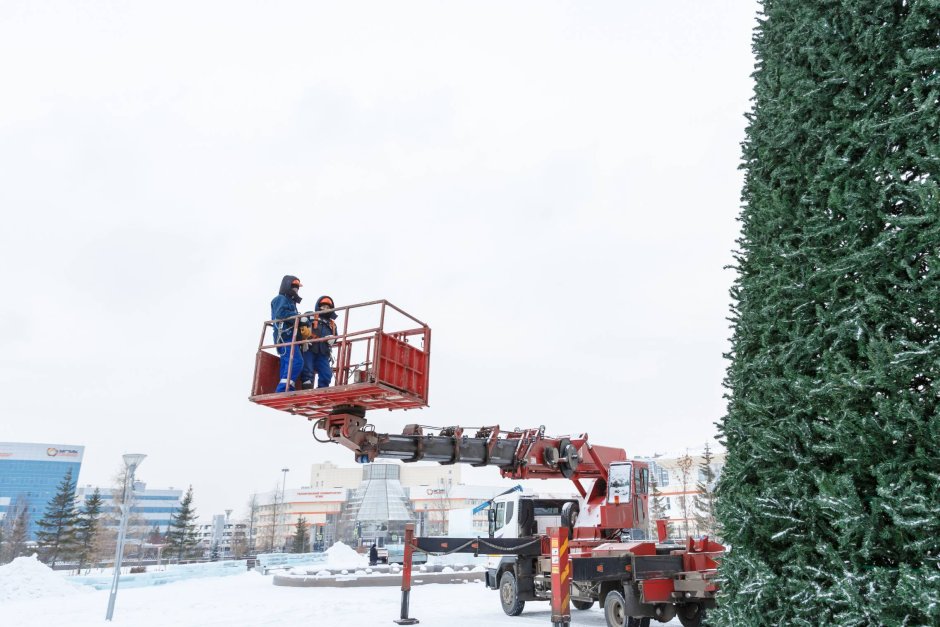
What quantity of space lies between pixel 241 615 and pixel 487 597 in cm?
788

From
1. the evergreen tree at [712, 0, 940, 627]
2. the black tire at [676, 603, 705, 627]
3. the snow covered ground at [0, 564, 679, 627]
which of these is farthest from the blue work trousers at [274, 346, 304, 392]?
the black tire at [676, 603, 705, 627]

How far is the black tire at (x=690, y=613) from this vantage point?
12.1m

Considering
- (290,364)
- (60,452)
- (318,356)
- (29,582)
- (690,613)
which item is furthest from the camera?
(60,452)

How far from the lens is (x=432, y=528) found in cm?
9700

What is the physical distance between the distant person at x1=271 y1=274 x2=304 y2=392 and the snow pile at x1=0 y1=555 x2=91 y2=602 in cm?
1530

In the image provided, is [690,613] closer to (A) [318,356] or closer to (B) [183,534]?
(A) [318,356]

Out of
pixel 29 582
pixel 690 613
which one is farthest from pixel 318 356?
pixel 29 582

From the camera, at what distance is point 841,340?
138 inches

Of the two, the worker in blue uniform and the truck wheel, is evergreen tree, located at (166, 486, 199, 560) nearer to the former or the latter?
the truck wheel

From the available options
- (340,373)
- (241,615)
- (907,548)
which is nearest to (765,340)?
(907,548)

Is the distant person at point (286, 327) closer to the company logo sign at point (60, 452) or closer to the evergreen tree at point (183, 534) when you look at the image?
the evergreen tree at point (183, 534)

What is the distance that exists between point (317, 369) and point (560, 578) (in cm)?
518

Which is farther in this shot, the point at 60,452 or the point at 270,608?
the point at 60,452

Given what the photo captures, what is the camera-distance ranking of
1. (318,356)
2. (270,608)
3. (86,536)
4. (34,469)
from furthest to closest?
(34,469), (86,536), (270,608), (318,356)
